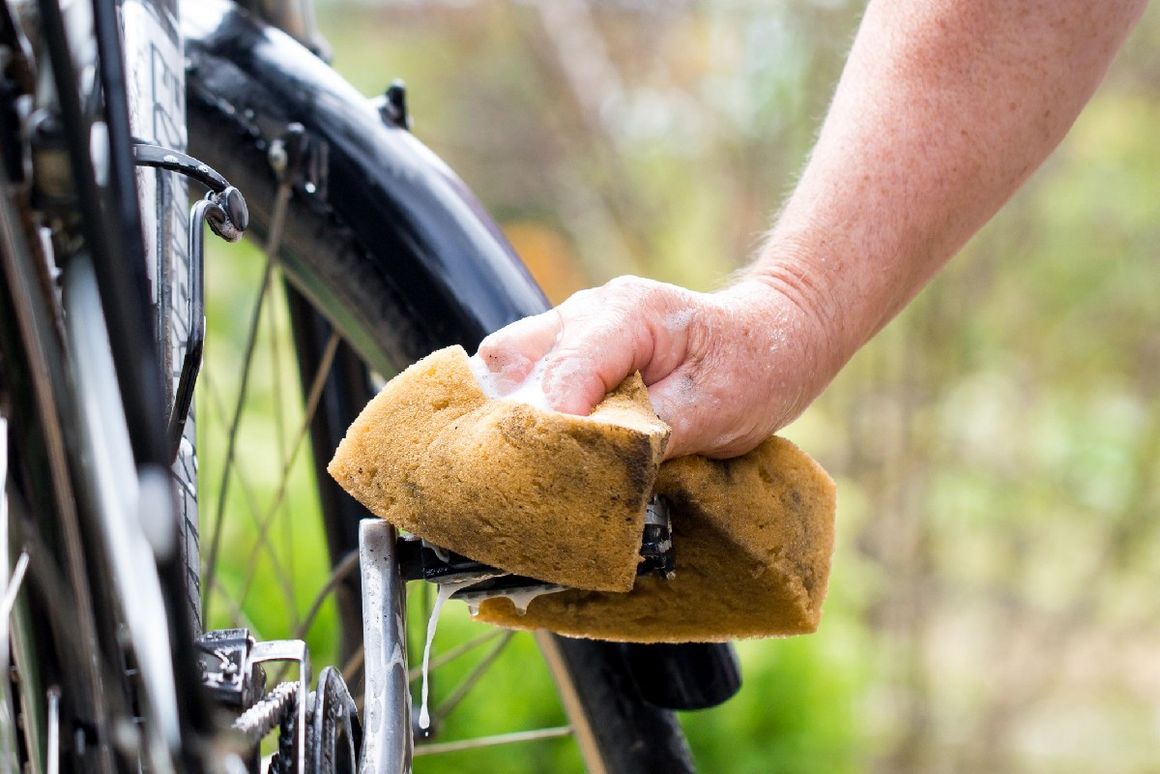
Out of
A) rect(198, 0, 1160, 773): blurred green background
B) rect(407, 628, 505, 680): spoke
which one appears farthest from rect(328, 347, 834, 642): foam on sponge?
rect(198, 0, 1160, 773): blurred green background

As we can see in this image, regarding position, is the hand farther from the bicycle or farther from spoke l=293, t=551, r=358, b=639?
spoke l=293, t=551, r=358, b=639

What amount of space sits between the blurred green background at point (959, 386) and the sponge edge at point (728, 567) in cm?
197

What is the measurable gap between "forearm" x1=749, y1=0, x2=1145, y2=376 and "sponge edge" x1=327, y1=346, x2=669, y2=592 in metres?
0.20

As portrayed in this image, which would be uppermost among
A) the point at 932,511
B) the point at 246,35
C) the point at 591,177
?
the point at 591,177

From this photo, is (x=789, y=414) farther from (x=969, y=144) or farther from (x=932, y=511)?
(x=932, y=511)

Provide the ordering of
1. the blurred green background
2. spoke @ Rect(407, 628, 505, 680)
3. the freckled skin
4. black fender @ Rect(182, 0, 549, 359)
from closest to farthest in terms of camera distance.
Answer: the freckled skin
black fender @ Rect(182, 0, 549, 359)
spoke @ Rect(407, 628, 505, 680)
the blurred green background

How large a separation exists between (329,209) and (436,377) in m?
0.31

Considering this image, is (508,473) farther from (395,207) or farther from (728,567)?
(395,207)

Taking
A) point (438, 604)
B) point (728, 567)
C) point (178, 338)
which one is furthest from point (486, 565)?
point (178, 338)

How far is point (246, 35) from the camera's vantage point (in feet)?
3.13

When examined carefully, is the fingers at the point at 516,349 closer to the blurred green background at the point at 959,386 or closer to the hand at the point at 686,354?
the hand at the point at 686,354

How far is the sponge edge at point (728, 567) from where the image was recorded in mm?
685

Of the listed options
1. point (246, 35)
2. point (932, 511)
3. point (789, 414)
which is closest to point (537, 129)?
point (932, 511)

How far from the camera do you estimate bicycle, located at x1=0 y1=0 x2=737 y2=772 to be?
47cm
